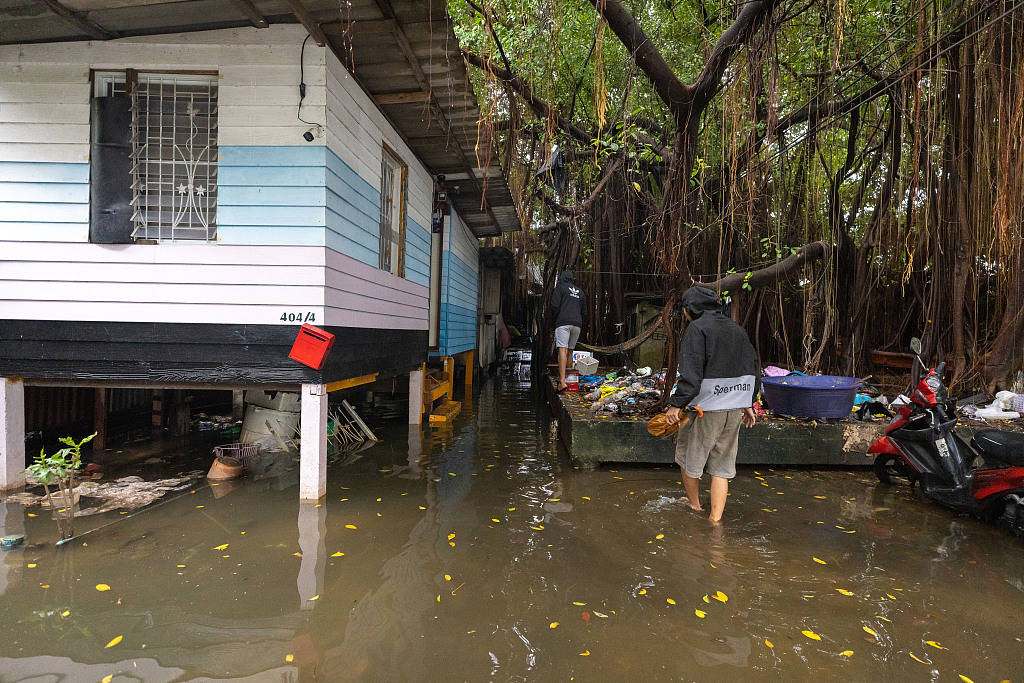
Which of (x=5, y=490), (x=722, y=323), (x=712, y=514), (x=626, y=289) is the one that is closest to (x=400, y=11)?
(x=722, y=323)

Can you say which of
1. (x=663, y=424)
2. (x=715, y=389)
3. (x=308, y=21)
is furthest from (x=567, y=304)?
(x=308, y=21)

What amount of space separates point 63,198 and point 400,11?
296cm

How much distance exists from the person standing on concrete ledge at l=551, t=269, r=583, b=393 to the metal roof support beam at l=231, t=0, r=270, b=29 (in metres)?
5.33

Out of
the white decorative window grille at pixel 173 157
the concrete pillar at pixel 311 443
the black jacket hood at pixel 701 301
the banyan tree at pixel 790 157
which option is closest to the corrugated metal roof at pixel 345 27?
the white decorative window grille at pixel 173 157

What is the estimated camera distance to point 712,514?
405cm

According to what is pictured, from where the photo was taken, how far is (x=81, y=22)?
395cm

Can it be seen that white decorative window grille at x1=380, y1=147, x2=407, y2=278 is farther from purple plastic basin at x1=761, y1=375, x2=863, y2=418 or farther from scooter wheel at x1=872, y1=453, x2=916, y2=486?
scooter wheel at x1=872, y1=453, x2=916, y2=486

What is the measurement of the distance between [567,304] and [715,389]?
15.0 feet

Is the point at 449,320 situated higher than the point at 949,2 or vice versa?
the point at 949,2

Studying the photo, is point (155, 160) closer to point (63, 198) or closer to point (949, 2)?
point (63, 198)

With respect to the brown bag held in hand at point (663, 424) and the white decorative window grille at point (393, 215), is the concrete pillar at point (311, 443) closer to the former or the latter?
the white decorative window grille at point (393, 215)

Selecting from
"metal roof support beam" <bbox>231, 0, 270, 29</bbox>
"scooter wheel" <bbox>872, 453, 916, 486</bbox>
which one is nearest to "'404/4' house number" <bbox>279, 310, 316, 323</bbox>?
"metal roof support beam" <bbox>231, 0, 270, 29</bbox>

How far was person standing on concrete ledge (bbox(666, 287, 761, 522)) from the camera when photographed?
3.97m

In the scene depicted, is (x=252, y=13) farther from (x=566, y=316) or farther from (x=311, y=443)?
(x=566, y=316)
